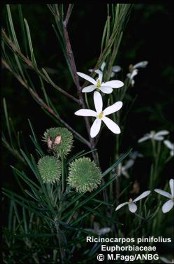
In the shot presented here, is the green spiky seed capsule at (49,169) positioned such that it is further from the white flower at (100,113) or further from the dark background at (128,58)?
the dark background at (128,58)

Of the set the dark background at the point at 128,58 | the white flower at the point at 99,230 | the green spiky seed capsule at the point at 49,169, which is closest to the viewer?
the green spiky seed capsule at the point at 49,169

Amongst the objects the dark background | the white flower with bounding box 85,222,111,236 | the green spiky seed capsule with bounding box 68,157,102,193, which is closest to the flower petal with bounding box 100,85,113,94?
the green spiky seed capsule with bounding box 68,157,102,193

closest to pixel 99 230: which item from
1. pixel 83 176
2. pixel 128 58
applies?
pixel 83 176

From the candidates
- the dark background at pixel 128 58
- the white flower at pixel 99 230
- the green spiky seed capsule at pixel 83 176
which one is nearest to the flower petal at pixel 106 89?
the green spiky seed capsule at pixel 83 176

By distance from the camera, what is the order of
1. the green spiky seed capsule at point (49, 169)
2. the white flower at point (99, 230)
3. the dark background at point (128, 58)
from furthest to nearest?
the dark background at point (128, 58)
the white flower at point (99, 230)
the green spiky seed capsule at point (49, 169)

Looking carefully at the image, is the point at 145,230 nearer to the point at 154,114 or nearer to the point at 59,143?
the point at 59,143

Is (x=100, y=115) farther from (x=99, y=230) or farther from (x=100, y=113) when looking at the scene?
(x=99, y=230)
